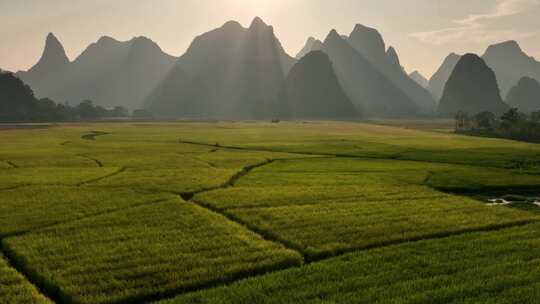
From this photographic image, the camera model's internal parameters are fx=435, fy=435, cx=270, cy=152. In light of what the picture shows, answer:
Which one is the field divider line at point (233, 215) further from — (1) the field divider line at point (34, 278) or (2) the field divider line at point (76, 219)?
(1) the field divider line at point (34, 278)

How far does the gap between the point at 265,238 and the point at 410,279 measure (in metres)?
5.99

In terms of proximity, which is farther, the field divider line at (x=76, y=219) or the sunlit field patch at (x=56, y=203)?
the sunlit field patch at (x=56, y=203)

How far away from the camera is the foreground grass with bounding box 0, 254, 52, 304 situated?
34.6ft

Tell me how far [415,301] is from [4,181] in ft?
88.9

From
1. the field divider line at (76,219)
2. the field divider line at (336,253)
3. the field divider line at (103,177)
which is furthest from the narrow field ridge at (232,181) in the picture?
the field divider line at (103,177)

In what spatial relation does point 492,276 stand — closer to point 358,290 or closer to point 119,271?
point 358,290

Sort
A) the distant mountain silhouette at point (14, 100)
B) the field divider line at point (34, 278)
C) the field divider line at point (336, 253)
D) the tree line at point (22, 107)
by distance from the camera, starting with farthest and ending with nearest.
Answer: the distant mountain silhouette at point (14, 100) < the tree line at point (22, 107) < the field divider line at point (336, 253) < the field divider line at point (34, 278)

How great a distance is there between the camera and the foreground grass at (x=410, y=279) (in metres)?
10.5

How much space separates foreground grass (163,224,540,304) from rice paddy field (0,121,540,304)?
5cm

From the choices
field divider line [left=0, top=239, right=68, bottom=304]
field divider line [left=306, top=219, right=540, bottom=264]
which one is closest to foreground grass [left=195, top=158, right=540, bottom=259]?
field divider line [left=306, top=219, right=540, bottom=264]

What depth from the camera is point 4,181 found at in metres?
27.9

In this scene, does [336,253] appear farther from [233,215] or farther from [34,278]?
[34,278]

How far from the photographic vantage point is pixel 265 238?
53.0 ft

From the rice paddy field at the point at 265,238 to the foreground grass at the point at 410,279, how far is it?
48 millimetres
